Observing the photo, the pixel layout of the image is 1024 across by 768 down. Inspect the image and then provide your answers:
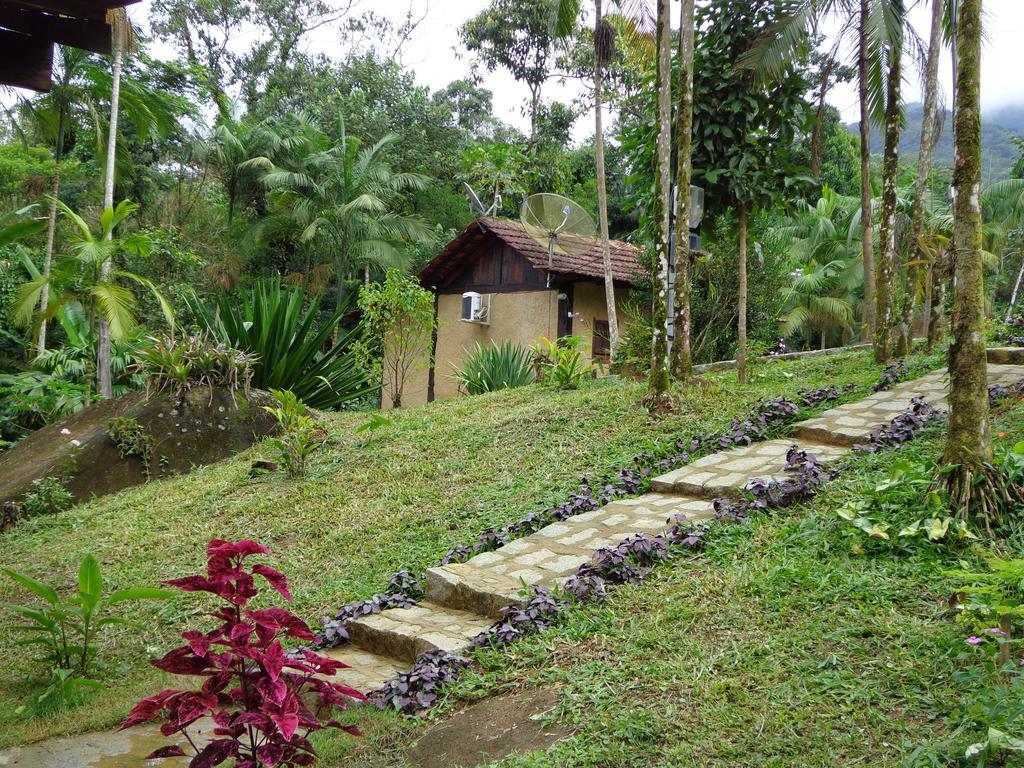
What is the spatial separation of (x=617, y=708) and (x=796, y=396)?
4.79 m

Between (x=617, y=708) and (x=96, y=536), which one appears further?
(x=96, y=536)

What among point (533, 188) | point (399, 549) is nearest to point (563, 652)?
point (399, 549)

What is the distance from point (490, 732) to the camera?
9.84 ft

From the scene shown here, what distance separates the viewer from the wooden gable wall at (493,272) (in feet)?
54.6

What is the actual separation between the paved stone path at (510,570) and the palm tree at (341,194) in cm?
1678

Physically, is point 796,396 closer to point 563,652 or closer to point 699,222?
point 699,222

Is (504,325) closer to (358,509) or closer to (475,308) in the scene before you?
(475,308)

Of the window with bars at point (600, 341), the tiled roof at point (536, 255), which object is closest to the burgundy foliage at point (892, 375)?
the tiled roof at point (536, 255)

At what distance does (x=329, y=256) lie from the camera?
76.9 ft

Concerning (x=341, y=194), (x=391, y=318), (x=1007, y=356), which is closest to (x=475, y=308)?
(x=391, y=318)

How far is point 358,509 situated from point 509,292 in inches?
447

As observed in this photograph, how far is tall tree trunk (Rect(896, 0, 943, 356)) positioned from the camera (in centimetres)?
866

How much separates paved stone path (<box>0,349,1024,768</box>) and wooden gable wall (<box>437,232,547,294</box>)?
425 inches

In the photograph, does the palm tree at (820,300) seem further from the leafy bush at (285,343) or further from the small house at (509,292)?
the leafy bush at (285,343)
